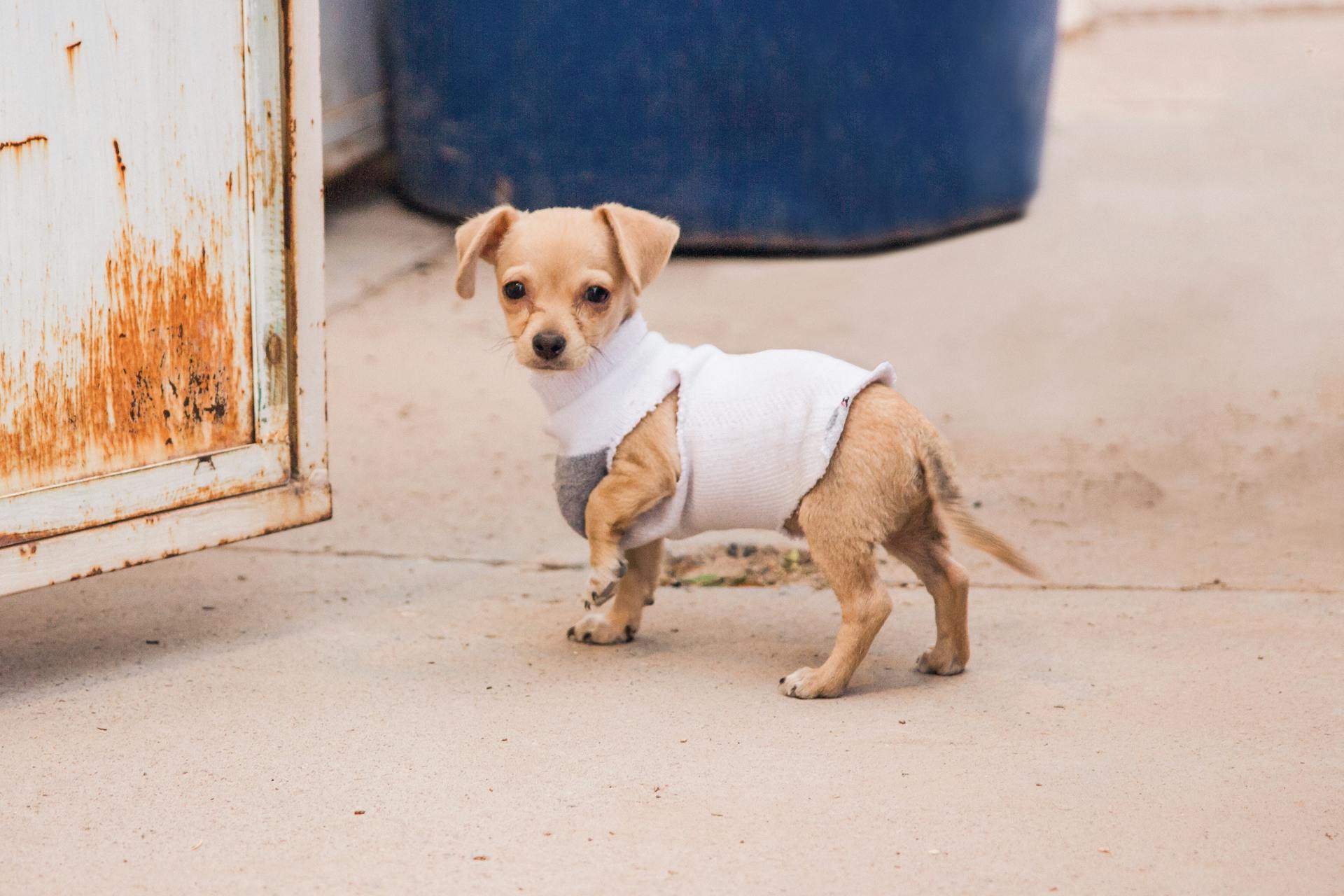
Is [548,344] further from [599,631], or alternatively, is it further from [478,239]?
[599,631]

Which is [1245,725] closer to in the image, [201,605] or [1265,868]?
[1265,868]

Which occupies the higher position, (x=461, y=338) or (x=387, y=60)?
(x=387, y=60)

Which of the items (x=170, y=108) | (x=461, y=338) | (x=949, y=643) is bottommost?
(x=461, y=338)

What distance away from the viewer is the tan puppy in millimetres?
3207

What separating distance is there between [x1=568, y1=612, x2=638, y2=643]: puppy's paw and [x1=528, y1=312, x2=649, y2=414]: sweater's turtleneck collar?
0.60 m

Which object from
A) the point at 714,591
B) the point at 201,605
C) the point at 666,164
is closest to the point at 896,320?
the point at 666,164

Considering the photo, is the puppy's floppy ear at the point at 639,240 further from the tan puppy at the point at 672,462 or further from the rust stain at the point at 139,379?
the rust stain at the point at 139,379

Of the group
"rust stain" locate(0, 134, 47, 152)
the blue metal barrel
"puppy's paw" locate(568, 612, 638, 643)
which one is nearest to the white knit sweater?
"puppy's paw" locate(568, 612, 638, 643)

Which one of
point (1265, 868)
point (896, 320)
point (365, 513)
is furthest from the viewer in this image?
point (896, 320)

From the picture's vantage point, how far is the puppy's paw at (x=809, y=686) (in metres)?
3.27

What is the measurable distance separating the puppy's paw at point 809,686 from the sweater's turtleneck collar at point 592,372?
822mm

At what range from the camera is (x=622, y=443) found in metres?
3.33

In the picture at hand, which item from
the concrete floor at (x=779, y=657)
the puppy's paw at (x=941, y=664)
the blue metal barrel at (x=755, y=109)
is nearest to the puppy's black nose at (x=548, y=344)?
the concrete floor at (x=779, y=657)

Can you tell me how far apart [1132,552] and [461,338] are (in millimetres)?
3228
